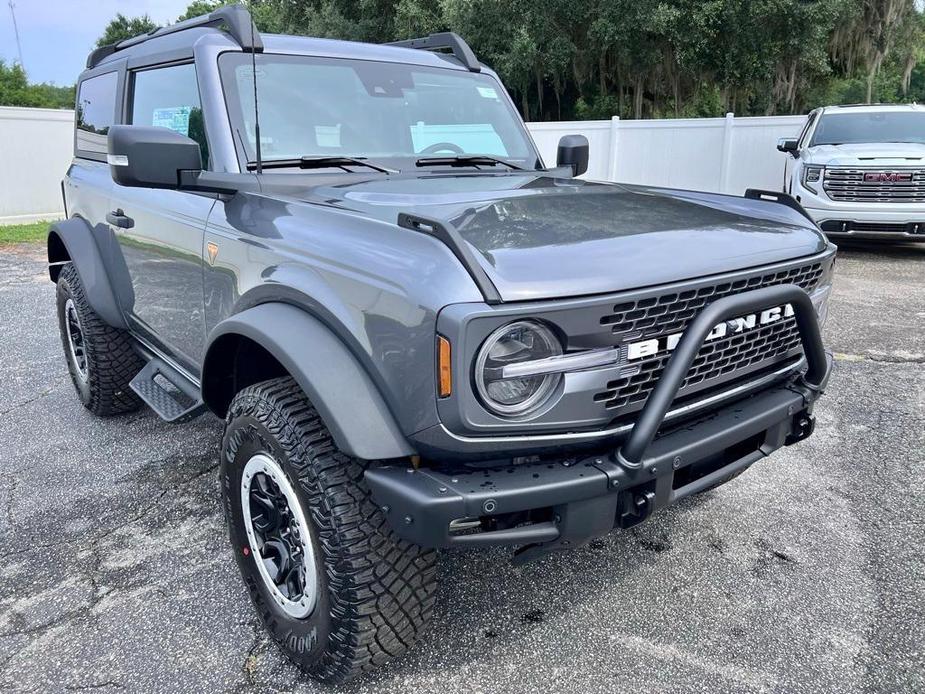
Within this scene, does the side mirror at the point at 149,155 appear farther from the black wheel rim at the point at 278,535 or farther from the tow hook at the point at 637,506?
the tow hook at the point at 637,506

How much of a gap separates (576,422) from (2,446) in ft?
11.3

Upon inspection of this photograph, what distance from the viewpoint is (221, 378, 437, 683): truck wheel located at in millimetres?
1921

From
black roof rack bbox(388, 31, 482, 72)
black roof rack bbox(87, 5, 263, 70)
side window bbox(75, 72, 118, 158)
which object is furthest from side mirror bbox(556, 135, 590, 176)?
side window bbox(75, 72, 118, 158)

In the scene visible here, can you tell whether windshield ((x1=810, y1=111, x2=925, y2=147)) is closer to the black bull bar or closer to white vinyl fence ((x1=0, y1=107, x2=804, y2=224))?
white vinyl fence ((x1=0, y1=107, x2=804, y2=224))

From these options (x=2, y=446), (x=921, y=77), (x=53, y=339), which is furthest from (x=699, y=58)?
(x=921, y=77)

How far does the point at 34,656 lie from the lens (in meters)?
2.28

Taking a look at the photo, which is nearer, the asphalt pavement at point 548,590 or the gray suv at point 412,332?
the gray suv at point 412,332

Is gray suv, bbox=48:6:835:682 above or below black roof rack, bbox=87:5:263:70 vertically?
below

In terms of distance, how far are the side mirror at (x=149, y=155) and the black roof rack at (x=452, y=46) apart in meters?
1.76

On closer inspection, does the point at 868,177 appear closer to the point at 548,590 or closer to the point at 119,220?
the point at 548,590

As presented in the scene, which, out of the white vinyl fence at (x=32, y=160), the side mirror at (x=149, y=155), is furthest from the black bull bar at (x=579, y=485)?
the white vinyl fence at (x=32, y=160)

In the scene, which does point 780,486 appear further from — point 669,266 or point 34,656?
point 34,656

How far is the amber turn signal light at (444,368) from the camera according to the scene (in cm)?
168

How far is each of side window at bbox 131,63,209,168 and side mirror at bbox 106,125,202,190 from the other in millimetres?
320
